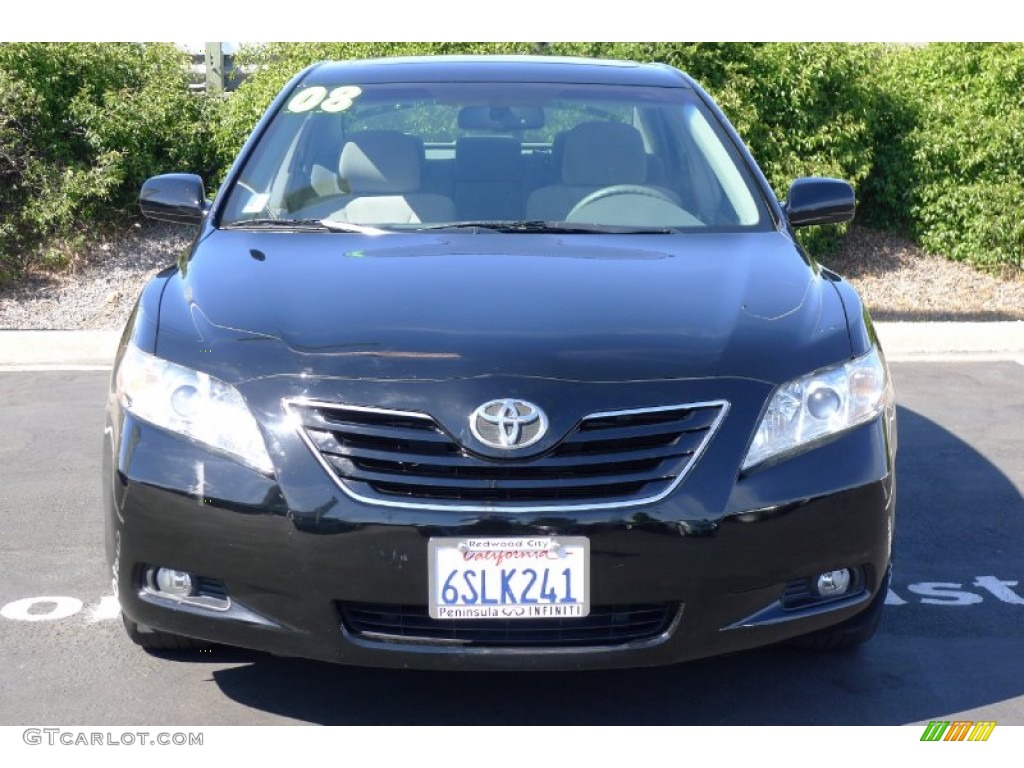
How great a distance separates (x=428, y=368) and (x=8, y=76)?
26.6 feet

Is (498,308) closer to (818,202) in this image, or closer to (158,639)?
(158,639)

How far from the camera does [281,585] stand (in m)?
3.45

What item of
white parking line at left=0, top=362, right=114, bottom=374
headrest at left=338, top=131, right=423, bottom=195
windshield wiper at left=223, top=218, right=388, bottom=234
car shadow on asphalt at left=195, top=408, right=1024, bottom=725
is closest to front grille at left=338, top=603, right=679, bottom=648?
car shadow on asphalt at left=195, top=408, right=1024, bottom=725

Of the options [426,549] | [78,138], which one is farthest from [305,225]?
[78,138]

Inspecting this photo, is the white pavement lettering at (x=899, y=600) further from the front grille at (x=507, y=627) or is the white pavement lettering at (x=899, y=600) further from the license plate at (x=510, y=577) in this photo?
the license plate at (x=510, y=577)

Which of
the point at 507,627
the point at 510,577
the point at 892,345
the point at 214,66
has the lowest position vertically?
the point at 892,345

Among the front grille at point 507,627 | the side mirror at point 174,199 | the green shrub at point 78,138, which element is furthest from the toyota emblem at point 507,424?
the green shrub at point 78,138

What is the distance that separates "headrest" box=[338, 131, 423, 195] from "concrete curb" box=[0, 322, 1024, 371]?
11.8 feet

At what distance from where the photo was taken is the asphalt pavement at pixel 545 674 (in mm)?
3852

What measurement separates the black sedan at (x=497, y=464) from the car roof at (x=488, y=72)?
1.41 m

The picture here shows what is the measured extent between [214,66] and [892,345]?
20.1ft

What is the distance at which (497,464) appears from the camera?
341 centimetres

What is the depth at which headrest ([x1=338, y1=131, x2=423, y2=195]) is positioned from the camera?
4914 millimetres
